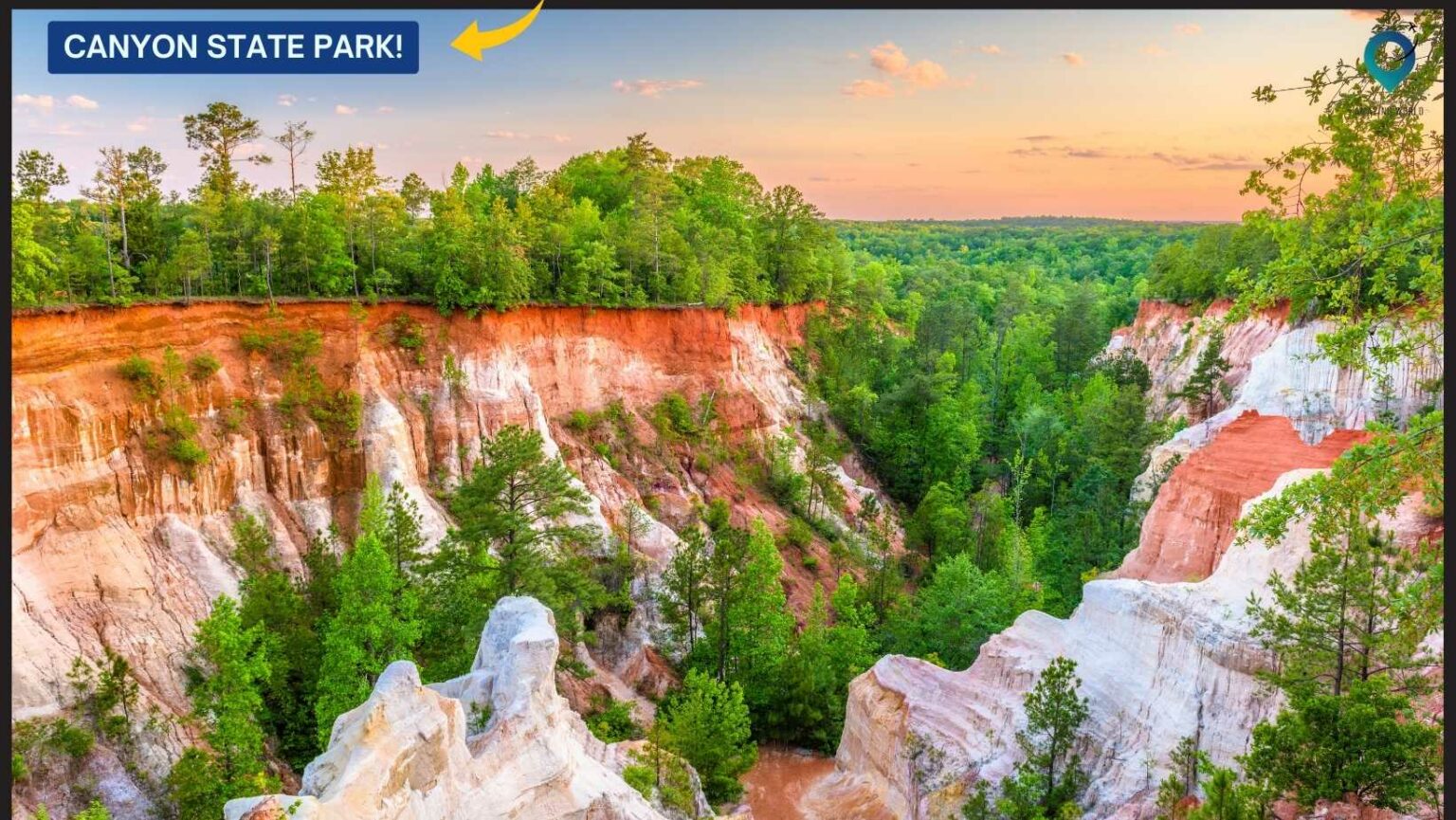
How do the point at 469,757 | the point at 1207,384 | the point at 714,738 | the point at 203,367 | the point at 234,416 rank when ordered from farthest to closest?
the point at 1207,384 < the point at 234,416 < the point at 203,367 < the point at 714,738 < the point at 469,757

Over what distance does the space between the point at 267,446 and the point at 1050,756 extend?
2269cm

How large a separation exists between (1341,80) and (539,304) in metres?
32.0

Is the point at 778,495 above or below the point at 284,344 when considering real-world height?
below

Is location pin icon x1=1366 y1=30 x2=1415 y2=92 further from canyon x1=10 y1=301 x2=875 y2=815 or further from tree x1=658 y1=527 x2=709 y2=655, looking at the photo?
tree x1=658 y1=527 x2=709 y2=655

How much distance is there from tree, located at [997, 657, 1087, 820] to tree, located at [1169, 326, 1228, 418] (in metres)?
26.3

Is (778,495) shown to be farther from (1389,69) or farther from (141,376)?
(1389,69)

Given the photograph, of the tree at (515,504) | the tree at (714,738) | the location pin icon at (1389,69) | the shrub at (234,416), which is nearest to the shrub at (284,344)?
the shrub at (234,416)

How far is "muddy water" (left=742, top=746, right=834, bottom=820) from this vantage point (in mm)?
25672

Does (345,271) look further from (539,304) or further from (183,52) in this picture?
(183,52)

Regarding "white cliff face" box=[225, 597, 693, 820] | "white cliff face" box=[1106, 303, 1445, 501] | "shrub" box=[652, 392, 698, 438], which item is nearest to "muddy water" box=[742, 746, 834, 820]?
"white cliff face" box=[225, 597, 693, 820]

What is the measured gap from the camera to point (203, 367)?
2678 centimetres

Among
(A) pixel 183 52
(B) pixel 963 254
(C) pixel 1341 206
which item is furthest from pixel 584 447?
(B) pixel 963 254

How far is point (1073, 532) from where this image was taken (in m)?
38.9

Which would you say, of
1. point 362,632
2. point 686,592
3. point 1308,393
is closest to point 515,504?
point 362,632
